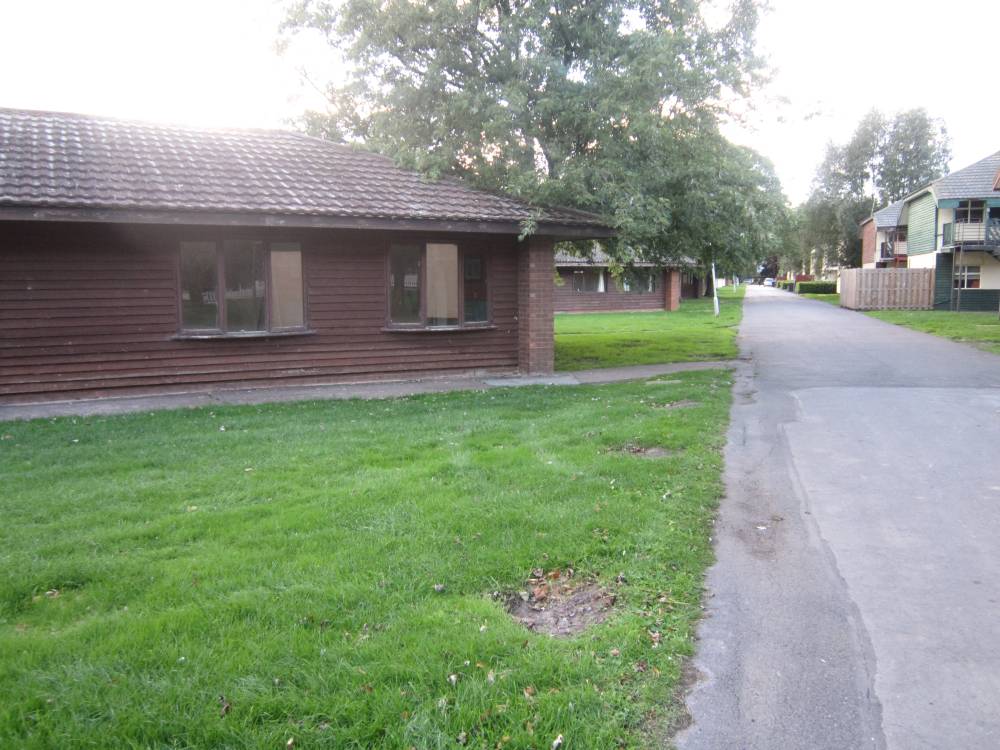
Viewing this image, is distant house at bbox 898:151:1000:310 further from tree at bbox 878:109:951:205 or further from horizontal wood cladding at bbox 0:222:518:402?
horizontal wood cladding at bbox 0:222:518:402

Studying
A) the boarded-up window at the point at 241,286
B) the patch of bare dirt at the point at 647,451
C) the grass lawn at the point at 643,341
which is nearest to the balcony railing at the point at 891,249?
the grass lawn at the point at 643,341

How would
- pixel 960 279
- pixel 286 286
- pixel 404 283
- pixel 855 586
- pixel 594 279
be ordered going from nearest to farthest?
pixel 855 586 < pixel 286 286 < pixel 404 283 < pixel 960 279 < pixel 594 279

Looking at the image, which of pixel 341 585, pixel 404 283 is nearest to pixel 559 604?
pixel 341 585

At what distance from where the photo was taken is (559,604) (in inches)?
168

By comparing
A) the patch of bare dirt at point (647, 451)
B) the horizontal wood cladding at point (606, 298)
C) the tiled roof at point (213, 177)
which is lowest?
the patch of bare dirt at point (647, 451)

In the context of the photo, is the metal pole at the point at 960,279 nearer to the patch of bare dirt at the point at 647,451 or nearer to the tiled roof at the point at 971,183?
the tiled roof at the point at 971,183

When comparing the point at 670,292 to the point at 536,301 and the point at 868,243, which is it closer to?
the point at 868,243

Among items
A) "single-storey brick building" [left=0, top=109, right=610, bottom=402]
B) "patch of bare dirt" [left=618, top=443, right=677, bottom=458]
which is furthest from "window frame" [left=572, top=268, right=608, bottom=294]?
"patch of bare dirt" [left=618, top=443, right=677, bottom=458]

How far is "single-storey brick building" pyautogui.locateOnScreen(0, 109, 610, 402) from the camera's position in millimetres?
11328

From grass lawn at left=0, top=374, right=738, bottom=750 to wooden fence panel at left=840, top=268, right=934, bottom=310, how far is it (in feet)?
111

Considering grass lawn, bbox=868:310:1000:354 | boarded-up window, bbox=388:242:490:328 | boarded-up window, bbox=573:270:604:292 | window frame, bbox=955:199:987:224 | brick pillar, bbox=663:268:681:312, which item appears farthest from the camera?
brick pillar, bbox=663:268:681:312

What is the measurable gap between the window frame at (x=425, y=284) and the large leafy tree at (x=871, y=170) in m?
53.2

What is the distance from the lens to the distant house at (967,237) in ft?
119

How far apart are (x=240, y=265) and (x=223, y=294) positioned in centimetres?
52
